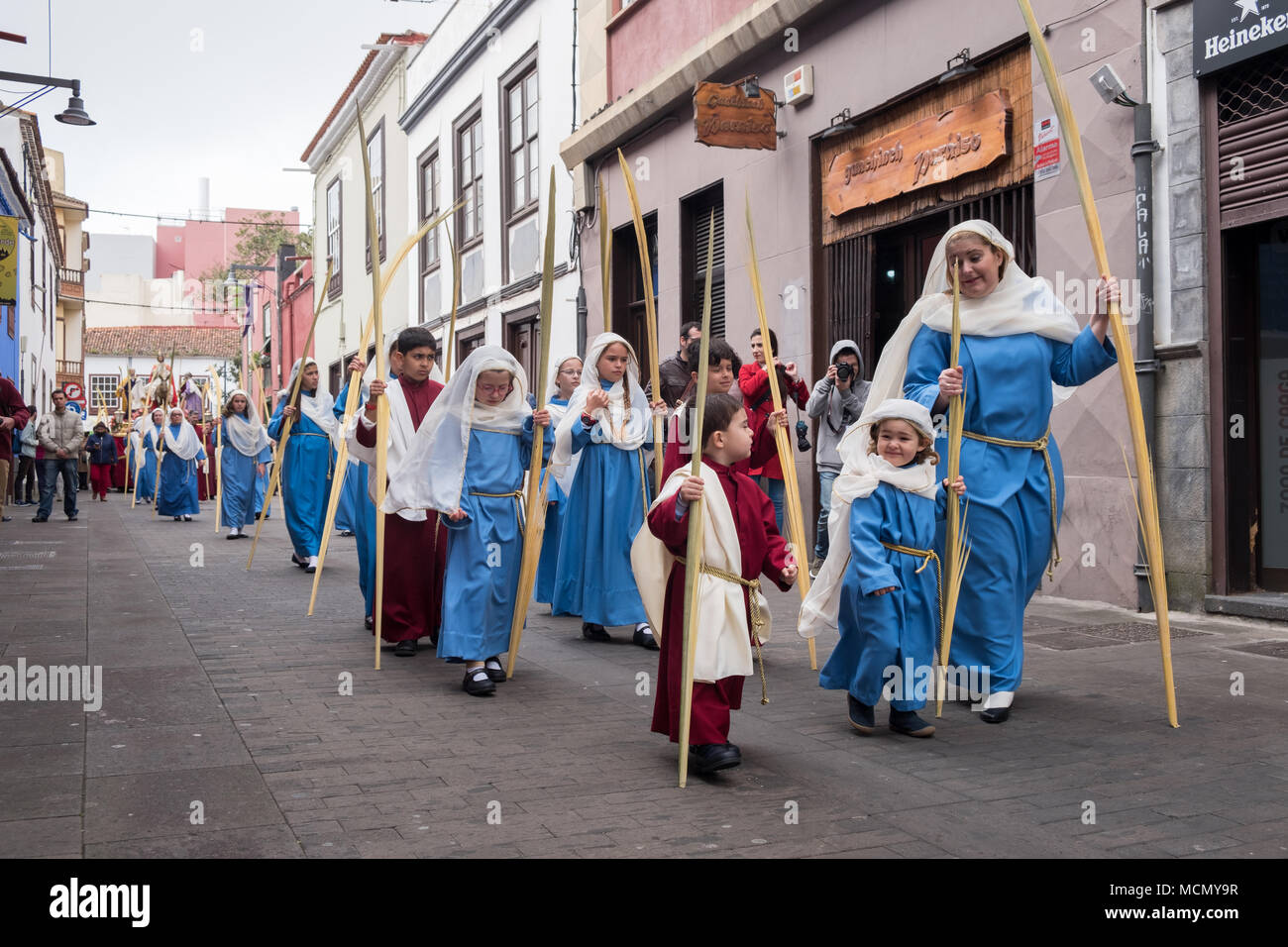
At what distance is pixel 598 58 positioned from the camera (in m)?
17.2

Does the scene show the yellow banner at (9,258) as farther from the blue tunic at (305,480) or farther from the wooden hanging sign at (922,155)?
the wooden hanging sign at (922,155)

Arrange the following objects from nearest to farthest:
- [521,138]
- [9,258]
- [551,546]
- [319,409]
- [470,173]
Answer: [551,546] < [319,409] < [9,258] < [521,138] < [470,173]

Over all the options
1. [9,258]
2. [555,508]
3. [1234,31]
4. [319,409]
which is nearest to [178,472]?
[9,258]

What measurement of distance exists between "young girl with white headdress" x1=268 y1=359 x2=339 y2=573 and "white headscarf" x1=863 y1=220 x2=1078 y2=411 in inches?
290

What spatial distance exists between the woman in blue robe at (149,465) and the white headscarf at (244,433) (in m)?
6.94

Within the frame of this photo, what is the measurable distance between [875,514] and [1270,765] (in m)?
1.68

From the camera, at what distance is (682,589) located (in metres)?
4.91

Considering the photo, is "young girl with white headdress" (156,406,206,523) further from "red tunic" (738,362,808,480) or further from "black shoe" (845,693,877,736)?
"black shoe" (845,693,877,736)

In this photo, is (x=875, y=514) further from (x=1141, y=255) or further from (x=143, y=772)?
(x=1141, y=255)

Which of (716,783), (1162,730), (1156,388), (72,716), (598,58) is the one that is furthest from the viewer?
Answer: (598,58)

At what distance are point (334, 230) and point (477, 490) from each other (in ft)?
96.3

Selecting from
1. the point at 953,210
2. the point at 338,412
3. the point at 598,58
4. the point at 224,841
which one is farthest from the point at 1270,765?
the point at 598,58

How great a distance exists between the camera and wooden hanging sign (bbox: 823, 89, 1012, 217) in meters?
9.75

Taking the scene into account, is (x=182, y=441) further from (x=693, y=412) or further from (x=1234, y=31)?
(x=1234, y=31)
